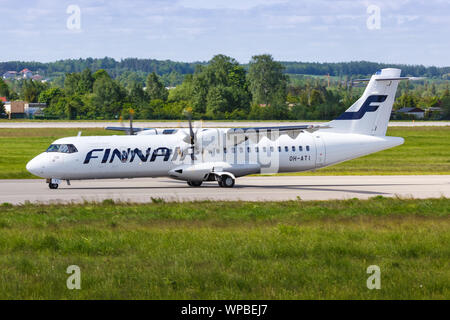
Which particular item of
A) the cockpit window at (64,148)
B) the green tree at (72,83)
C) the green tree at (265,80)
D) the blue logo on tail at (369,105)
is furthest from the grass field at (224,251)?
the green tree at (72,83)

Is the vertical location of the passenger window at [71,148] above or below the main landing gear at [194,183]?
above

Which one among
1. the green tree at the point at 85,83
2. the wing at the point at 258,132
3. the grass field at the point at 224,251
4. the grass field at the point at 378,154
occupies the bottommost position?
the grass field at the point at 378,154

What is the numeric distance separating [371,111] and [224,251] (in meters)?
21.4

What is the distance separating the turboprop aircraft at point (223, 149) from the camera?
30.7 m

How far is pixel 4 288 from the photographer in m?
12.0

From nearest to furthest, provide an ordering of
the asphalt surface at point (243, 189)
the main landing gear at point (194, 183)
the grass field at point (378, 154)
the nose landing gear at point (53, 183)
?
the asphalt surface at point (243, 189) → the nose landing gear at point (53, 183) → the main landing gear at point (194, 183) → the grass field at point (378, 154)

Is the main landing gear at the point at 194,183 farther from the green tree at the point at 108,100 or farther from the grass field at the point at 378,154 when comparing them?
the green tree at the point at 108,100

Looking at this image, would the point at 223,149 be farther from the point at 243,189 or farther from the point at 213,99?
the point at 213,99

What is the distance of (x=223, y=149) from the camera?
1303 inches

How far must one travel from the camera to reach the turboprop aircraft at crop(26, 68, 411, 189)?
30.7m

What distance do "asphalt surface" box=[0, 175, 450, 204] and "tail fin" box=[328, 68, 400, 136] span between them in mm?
3027

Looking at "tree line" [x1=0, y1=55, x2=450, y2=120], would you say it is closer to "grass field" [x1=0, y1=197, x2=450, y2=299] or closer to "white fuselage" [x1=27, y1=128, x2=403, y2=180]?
"white fuselage" [x1=27, y1=128, x2=403, y2=180]

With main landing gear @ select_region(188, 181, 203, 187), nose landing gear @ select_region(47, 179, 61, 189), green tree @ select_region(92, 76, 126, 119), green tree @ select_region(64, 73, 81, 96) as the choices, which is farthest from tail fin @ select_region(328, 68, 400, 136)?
green tree @ select_region(64, 73, 81, 96)
